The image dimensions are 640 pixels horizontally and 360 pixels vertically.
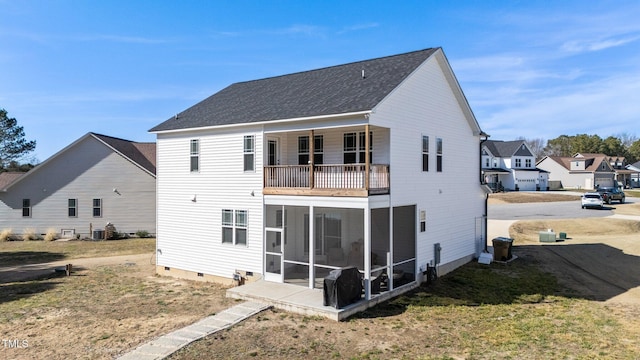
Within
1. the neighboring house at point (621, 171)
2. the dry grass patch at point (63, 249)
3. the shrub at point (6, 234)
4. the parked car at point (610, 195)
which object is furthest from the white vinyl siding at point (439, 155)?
the neighboring house at point (621, 171)

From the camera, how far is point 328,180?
588 inches

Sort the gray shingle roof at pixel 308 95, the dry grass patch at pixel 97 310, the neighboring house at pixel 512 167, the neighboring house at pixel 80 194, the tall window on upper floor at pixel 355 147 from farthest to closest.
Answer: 1. the neighboring house at pixel 512 167
2. the neighboring house at pixel 80 194
3. the tall window on upper floor at pixel 355 147
4. the gray shingle roof at pixel 308 95
5. the dry grass patch at pixel 97 310

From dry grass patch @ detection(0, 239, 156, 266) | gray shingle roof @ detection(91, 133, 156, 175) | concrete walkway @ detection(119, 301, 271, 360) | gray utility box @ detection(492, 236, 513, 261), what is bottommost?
dry grass patch @ detection(0, 239, 156, 266)

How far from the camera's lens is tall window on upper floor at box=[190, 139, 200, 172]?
1853 cm

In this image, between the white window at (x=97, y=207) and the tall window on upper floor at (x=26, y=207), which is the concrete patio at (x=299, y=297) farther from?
the tall window on upper floor at (x=26, y=207)

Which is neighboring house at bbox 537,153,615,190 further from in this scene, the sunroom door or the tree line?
the sunroom door

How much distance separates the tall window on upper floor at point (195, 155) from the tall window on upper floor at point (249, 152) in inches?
113

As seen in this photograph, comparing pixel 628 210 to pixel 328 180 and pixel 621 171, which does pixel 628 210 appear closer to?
pixel 328 180

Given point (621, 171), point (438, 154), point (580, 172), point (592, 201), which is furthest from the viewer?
point (621, 171)

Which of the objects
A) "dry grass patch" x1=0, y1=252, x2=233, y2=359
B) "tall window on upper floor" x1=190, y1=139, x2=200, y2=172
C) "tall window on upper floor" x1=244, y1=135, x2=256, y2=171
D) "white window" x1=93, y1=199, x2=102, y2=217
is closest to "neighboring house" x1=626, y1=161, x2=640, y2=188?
"tall window on upper floor" x1=244, y1=135, x2=256, y2=171

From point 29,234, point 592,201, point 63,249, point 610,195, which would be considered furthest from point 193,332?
point 610,195

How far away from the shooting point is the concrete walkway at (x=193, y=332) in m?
10.0

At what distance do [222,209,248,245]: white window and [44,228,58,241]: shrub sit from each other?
2182 cm

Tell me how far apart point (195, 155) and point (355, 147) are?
7.52m
